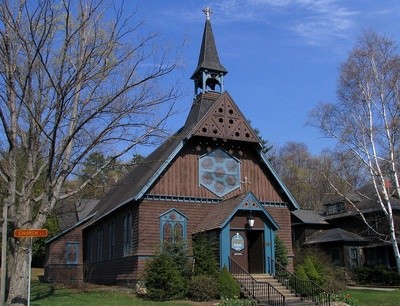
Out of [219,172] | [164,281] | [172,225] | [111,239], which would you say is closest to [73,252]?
[111,239]

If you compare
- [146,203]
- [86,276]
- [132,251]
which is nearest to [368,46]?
[146,203]

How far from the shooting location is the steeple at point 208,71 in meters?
27.4

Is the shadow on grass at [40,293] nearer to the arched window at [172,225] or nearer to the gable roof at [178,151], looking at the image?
the gable roof at [178,151]

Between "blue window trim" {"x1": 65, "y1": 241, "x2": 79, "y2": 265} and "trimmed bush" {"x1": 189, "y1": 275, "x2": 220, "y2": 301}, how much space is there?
1757 cm

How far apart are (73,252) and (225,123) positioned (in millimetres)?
16832

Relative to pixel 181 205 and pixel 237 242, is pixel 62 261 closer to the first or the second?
pixel 181 205

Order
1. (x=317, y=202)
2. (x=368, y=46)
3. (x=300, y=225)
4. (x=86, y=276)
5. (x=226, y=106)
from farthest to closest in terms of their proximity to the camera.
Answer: (x=317, y=202) → (x=300, y=225) → (x=86, y=276) → (x=368, y=46) → (x=226, y=106)

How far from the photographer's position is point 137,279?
21406mm

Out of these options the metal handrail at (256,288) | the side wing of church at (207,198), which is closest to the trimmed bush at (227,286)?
the metal handrail at (256,288)

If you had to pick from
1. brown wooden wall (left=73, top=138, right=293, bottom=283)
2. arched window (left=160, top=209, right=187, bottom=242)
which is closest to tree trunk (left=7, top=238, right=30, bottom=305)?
brown wooden wall (left=73, top=138, right=293, bottom=283)

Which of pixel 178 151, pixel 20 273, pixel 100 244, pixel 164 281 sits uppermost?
pixel 178 151

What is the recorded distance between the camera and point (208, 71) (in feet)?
90.2

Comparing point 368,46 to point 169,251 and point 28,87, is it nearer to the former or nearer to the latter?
point 169,251

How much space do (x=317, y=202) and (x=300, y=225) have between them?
27.6m
